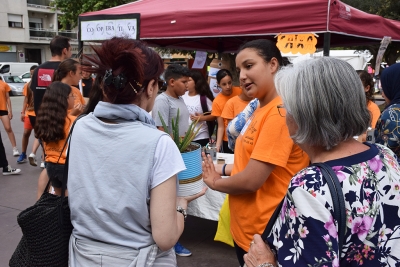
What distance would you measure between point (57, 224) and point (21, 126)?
10455 millimetres

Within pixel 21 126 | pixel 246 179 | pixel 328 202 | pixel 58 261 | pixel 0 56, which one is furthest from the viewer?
pixel 0 56

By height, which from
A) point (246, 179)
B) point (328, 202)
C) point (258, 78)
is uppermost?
point (258, 78)

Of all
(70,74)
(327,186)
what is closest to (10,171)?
(70,74)

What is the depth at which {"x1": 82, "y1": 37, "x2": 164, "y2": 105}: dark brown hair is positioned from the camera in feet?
4.21

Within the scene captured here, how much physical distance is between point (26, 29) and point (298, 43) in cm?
3610

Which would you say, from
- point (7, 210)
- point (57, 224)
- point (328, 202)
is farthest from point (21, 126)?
point (328, 202)

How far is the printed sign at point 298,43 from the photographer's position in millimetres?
3635

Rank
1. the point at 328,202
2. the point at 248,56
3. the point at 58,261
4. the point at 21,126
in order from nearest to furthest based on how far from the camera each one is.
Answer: the point at 328,202, the point at 58,261, the point at 248,56, the point at 21,126

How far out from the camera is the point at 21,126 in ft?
35.4

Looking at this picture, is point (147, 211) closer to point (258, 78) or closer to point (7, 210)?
point (258, 78)

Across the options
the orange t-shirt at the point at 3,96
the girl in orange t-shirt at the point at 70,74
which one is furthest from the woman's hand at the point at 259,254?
the orange t-shirt at the point at 3,96

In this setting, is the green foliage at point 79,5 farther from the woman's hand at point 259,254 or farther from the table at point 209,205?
the woman's hand at point 259,254

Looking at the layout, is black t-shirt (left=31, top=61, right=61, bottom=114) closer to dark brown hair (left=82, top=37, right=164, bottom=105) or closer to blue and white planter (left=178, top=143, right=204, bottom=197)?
blue and white planter (left=178, top=143, right=204, bottom=197)

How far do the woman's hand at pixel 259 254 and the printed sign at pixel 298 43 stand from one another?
281 centimetres
